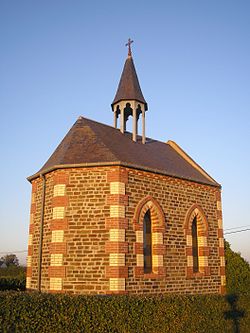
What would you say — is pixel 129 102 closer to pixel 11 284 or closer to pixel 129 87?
pixel 129 87

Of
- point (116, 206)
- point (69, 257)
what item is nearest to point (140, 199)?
point (116, 206)

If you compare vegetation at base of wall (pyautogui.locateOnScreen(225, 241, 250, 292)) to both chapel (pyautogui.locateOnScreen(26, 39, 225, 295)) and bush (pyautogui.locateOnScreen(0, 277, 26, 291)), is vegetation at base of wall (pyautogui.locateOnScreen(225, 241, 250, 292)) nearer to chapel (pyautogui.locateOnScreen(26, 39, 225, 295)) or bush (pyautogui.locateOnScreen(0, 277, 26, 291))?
chapel (pyautogui.locateOnScreen(26, 39, 225, 295))

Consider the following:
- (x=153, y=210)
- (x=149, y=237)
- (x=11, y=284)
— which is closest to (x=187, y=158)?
(x=153, y=210)

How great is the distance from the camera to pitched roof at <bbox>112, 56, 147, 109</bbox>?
60.8ft

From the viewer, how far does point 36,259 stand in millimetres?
14656

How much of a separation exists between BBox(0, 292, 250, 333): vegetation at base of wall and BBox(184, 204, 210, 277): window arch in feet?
9.50

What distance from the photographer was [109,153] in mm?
14242

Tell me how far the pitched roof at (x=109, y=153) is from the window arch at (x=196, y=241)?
1712mm

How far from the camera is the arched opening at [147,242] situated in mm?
14017

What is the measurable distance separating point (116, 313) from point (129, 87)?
41.6 feet

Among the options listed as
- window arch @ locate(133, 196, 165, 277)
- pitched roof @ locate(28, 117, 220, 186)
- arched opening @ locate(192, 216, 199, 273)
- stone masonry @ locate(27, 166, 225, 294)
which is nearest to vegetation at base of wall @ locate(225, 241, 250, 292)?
stone masonry @ locate(27, 166, 225, 294)

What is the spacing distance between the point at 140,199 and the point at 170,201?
191cm

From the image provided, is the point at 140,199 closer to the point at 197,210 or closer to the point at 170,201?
the point at 170,201

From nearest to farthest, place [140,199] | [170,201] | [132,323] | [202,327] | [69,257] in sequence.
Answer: [132,323]
[202,327]
[69,257]
[140,199]
[170,201]
